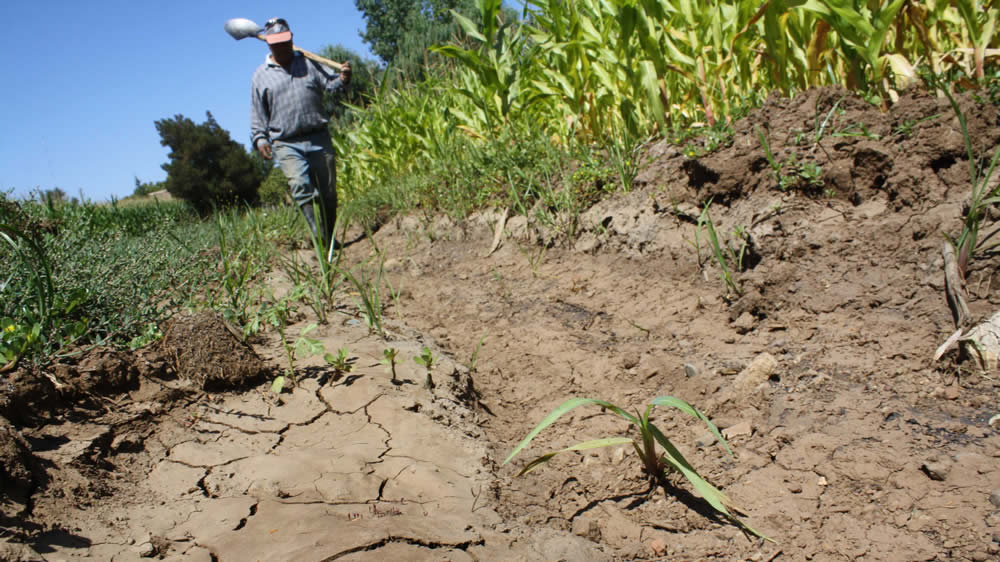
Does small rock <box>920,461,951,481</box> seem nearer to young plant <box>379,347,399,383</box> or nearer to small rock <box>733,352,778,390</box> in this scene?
small rock <box>733,352,778,390</box>

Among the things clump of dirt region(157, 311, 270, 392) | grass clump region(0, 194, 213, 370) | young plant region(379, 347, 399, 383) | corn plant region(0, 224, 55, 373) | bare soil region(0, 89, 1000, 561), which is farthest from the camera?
young plant region(379, 347, 399, 383)

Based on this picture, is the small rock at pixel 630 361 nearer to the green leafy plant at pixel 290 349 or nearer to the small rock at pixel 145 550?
the green leafy plant at pixel 290 349

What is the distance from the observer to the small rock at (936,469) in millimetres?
1403

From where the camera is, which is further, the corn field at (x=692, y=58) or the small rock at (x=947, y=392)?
the corn field at (x=692, y=58)

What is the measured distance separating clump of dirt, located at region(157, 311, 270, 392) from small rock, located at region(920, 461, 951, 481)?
2.15 m

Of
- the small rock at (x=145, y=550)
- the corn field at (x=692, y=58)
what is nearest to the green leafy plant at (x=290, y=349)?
the small rock at (x=145, y=550)

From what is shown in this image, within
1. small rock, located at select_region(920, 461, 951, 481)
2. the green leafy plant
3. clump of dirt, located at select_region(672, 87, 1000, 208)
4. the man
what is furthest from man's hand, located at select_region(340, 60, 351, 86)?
small rock, located at select_region(920, 461, 951, 481)

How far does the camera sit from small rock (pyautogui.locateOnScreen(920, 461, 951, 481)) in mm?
1403

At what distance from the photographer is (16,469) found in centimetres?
138

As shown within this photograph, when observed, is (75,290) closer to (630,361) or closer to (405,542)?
(405,542)

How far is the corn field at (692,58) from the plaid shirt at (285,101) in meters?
1.27

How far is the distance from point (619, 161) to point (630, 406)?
1.90 meters

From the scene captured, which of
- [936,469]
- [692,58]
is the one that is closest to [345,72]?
[692,58]

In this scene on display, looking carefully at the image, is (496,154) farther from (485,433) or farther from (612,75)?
(485,433)
